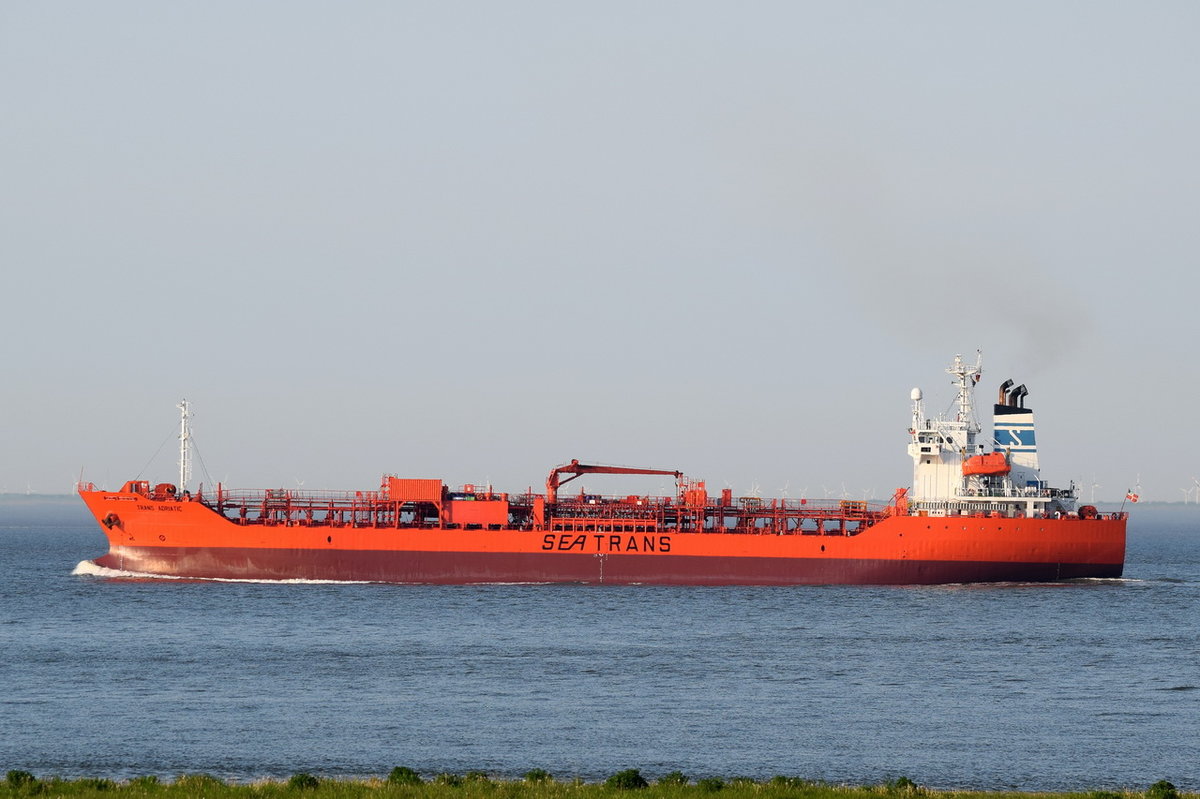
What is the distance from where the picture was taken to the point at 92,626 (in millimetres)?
49469

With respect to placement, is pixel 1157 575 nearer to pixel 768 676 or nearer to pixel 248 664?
pixel 768 676

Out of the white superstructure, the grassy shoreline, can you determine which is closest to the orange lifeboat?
the white superstructure

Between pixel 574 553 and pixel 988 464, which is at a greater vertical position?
pixel 988 464

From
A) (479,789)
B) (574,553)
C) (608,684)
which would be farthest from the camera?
(574,553)

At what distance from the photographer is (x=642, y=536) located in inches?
2564

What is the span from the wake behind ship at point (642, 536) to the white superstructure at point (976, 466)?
9 cm

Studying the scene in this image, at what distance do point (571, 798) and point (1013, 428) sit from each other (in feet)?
166

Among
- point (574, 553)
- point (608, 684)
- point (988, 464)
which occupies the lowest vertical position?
point (608, 684)

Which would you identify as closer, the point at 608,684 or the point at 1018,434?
the point at 608,684

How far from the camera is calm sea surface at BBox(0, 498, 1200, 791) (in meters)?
29.0

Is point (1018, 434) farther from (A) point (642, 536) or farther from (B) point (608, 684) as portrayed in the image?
(B) point (608, 684)

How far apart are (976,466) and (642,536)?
1615cm

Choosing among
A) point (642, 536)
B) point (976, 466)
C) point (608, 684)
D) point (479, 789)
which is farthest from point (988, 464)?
point (479, 789)

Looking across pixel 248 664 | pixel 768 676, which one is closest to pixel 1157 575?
pixel 768 676
